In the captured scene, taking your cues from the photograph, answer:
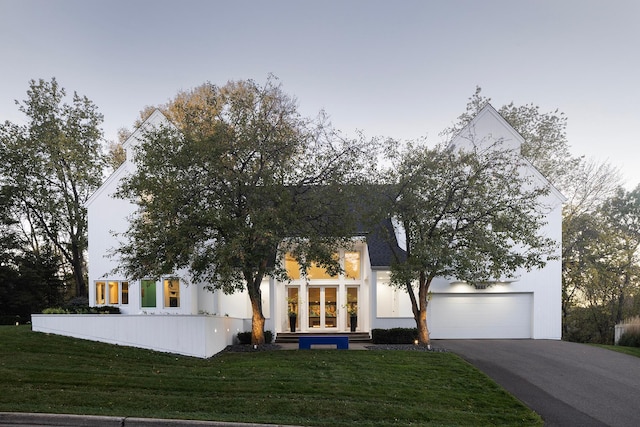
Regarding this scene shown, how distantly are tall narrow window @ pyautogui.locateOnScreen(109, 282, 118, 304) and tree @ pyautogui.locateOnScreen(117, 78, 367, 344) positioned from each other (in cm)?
856

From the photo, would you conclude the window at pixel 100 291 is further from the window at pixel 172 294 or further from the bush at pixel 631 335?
the bush at pixel 631 335

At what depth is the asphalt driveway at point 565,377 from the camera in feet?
29.8

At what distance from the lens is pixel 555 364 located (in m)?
14.3

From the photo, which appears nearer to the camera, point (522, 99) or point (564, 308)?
point (564, 308)

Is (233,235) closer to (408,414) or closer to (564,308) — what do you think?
(408,414)

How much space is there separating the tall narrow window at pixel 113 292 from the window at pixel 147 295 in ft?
5.83

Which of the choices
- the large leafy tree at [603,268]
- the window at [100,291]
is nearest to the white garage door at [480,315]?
the large leafy tree at [603,268]

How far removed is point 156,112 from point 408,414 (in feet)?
61.1

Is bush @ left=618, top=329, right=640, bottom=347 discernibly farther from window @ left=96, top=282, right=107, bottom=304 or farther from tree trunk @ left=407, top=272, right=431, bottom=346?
window @ left=96, top=282, right=107, bottom=304

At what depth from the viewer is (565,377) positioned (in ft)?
40.7

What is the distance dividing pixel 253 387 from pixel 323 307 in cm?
1305

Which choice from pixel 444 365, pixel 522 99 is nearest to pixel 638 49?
pixel 522 99

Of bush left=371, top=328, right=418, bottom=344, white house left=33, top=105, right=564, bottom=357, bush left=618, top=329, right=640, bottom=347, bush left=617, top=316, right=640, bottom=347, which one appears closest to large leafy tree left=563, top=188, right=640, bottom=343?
bush left=617, top=316, right=640, bottom=347

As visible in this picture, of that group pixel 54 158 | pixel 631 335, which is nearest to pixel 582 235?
pixel 631 335
